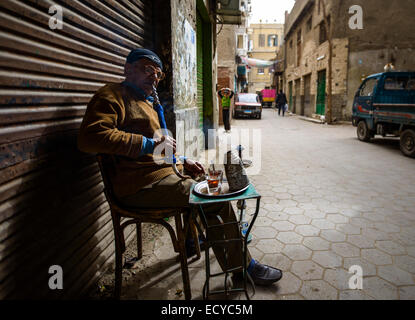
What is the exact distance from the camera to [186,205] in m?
2.12

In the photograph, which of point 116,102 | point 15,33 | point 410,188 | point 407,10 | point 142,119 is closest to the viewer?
point 15,33

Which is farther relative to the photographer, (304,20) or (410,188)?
(304,20)

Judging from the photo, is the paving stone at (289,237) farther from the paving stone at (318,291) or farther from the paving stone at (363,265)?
the paving stone at (318,291)

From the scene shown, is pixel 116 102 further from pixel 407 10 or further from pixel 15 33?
pixel 407 10

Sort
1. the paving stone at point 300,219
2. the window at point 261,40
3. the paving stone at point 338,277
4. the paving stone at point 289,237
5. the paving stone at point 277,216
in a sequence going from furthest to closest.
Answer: the window at point 261,40, the paving stone at point 277,216, the paving stone at point 300,219, the paving stone at point 289,237, the paving stone at point 338,277

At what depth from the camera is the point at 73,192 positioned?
78.8 inches

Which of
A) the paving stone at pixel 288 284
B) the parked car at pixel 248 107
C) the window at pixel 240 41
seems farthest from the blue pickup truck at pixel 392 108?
the window at pixel 240 41

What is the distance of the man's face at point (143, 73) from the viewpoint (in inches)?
84.7

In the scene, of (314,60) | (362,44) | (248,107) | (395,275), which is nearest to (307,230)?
(395,275)

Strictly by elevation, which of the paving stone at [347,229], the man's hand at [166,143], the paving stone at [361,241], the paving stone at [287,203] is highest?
the man's hand at [166,143]

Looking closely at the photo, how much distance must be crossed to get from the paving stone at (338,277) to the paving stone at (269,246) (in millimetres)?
517

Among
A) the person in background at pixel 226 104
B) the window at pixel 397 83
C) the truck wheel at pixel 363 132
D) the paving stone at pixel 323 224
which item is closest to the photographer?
the paving stone at pixel 323 224
